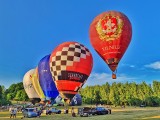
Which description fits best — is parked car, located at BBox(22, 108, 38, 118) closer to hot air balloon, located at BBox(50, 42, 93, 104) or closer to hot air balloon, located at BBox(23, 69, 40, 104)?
hot air balloon, located at BBox(50, 42, 93, 104)

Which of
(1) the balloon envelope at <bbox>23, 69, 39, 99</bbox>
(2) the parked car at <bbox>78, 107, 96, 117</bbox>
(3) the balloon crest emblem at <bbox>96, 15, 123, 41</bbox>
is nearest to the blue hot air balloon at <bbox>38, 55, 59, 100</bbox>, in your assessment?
(2) the parked car at <bbox>78, 107, 96, 117</bbox>

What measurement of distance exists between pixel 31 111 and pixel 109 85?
278 feet

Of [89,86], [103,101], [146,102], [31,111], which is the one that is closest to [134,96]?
[146,102]

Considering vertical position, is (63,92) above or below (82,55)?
below

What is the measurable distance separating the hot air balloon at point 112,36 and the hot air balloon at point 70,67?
105 inches

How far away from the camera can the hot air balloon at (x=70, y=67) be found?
38.8m

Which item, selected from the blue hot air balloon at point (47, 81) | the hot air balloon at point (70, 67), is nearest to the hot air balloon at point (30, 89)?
the blue hot air balloon at point (47, 81)

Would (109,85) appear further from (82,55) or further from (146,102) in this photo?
(82,55)

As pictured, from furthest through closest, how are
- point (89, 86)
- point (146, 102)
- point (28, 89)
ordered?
point (89, 86), point (146, 102), point (28, 89)

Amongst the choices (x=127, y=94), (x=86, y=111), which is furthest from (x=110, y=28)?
(x=127, y=94)

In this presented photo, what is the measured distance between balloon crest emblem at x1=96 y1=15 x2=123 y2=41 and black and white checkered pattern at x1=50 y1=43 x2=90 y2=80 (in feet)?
11.4

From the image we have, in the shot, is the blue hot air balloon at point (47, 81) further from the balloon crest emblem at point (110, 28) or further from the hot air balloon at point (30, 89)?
the hot air balloon at point (30, 89)

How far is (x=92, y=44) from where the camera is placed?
40250 millimetres

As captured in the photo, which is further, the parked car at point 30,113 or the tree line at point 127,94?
the tree line at point 127,94
